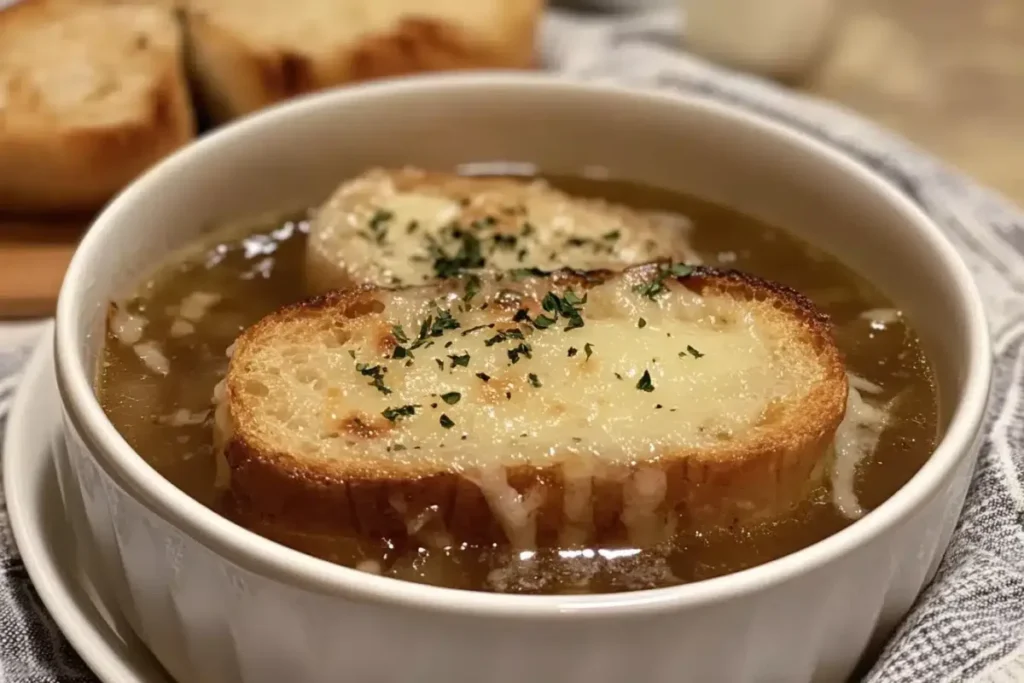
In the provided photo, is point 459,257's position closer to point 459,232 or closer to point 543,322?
point 459,232

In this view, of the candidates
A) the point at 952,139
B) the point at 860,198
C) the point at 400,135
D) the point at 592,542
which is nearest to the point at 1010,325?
the point at 860,198

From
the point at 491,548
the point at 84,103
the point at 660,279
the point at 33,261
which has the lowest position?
the point at 33,261

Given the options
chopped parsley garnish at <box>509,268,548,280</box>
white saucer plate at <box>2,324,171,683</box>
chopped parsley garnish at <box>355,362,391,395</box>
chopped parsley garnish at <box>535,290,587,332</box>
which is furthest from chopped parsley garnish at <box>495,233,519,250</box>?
white saucer plate at <box>2,324,171,683</box>

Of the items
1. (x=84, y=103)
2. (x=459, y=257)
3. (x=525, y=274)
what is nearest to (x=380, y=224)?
(x=459, y=257)

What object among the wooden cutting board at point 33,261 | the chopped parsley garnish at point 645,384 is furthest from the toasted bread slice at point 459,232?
the wooden cutting board at point 33,261

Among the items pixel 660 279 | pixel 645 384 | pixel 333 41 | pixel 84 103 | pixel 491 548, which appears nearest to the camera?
pixel 491 548
